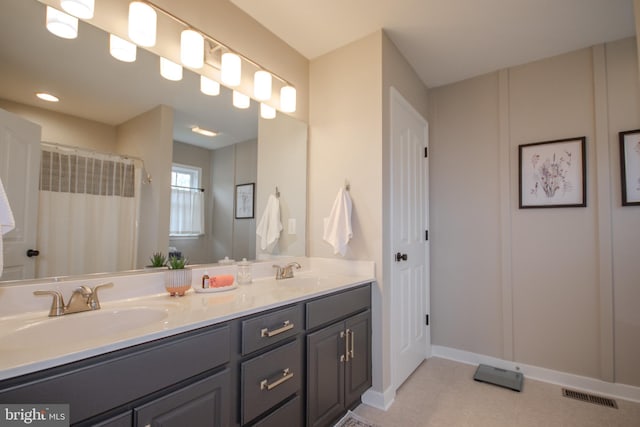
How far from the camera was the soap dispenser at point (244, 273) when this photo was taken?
1793 millimetres

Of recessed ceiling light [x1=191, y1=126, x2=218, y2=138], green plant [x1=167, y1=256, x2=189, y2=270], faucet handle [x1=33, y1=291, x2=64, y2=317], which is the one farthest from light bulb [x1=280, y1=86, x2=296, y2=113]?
faucet handle [x1=33, y1=291, x2=64, y2=317]

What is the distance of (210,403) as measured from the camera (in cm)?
104

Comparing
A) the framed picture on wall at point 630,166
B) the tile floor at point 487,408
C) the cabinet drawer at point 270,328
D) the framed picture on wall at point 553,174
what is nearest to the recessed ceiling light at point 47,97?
the cabinet drawer at point 270,328

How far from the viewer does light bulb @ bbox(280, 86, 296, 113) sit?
216 cm

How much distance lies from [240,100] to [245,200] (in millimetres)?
639

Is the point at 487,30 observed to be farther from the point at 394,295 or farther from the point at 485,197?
the point at 394,295

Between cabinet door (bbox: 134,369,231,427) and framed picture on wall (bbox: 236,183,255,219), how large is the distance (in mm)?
1053

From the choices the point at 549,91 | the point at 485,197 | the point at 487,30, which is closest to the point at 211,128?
the point at 487,30

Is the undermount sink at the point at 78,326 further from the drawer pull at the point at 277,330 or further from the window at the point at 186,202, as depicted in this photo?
the window at the point at 186,202

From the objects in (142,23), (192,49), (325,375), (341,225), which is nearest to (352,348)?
(325,375)

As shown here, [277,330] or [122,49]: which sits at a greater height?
[122,49]

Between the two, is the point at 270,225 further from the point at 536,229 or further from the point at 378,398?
the point at 536,229

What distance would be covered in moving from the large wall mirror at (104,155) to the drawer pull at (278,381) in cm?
76

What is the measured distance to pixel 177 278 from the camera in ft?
4.63
